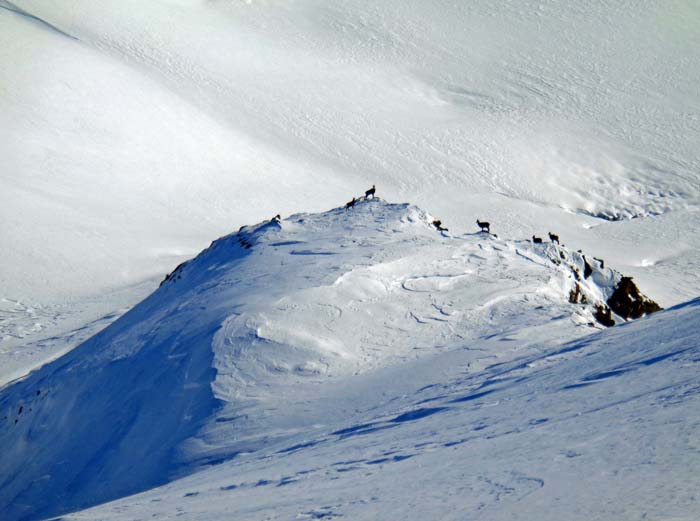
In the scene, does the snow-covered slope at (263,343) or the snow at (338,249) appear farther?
the snow-covered slope at (263,343)

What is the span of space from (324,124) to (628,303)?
1367cm

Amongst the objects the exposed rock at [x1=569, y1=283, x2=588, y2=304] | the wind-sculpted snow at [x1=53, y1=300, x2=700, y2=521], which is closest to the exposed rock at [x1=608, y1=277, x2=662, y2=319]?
the exposed rock at [x1=569, y1=283, x2=588, y2=304]

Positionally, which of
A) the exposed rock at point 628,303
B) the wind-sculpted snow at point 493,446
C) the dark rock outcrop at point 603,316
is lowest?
the wind-sculpted snow at point 493,446

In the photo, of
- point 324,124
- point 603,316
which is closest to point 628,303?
point 603,316

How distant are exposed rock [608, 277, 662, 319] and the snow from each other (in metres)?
0.29

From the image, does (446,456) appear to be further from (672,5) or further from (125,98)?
(672,5)

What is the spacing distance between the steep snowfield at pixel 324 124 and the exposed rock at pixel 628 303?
3.46 metres

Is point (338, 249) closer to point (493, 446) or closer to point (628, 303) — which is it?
point (628, 303)

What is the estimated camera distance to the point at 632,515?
3812mm

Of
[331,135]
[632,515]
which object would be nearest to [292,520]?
[632,515]

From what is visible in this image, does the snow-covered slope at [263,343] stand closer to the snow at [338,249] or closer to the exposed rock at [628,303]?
the snow at [338,249]

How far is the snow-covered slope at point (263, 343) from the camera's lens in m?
7.87

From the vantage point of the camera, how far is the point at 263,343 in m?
8.77

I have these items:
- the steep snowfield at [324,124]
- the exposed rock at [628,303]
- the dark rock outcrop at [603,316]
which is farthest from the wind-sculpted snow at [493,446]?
the steep snowfield at [324,124]
